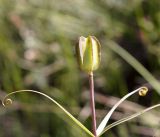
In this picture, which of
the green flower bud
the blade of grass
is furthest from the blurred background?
the green flower bud

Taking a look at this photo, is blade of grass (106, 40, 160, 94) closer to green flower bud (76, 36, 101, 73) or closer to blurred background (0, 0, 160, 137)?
blurred background (0, 0, 160, 137)

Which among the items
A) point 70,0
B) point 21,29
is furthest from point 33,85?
point 70,0

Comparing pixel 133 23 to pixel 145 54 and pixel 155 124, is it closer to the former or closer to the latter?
pixel 145 54

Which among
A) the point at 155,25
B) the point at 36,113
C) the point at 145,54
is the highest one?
the point at 155,25

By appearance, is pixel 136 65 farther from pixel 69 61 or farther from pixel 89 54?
pixel 89 54

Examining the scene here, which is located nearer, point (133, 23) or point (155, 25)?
point (155, 25)

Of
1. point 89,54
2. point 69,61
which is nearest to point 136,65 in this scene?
point 69,61
